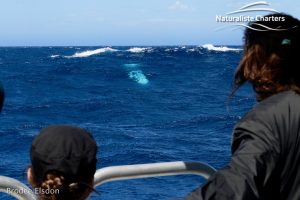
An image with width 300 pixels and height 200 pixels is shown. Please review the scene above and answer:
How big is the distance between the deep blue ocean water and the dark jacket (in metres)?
2.00

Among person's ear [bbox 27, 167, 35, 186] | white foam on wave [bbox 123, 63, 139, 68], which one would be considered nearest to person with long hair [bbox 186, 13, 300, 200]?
person's ear [bbox 27, 167, 35, 186]

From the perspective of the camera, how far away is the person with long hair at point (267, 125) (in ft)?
3.43

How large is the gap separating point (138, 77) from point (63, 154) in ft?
99.0

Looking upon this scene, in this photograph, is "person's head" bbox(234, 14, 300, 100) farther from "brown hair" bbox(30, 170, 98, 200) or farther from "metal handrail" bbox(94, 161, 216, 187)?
"metal handrail" bbox(94, 161, 216, 187)

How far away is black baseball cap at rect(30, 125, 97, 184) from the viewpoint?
1.26 meters

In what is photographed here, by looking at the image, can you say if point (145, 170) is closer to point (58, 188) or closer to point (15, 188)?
point (15, 188)

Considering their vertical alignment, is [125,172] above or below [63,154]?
below

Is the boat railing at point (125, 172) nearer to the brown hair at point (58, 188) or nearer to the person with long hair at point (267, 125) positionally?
the brown hair at point (58, 188)

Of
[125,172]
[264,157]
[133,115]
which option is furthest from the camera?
[133,115]

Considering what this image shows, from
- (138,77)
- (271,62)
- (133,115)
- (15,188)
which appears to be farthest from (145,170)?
(138,77)

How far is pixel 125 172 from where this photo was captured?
6.21ft

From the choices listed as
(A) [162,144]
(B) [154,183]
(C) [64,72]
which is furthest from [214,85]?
(B) [154,183]

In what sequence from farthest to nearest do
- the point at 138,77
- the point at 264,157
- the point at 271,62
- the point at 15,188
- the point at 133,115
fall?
the point at 138,77 < the point at 133,115 < the point at 15,188 < the point at 271,62 < the point at 264,157

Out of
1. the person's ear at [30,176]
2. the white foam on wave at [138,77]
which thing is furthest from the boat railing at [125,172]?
the white foam on wave at [138,77]
